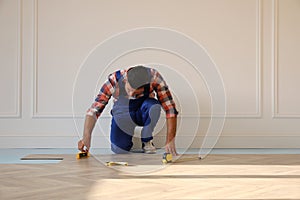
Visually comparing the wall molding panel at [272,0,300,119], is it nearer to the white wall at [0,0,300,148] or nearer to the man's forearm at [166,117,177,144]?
the white wall at [0,0,300,148]

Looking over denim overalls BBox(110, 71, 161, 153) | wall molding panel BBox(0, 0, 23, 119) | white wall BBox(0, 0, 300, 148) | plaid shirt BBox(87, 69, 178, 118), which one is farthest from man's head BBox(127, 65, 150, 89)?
wall molding panel BBox(0, 0, 23, 119)

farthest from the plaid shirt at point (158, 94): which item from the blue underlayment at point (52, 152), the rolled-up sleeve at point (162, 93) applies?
the blue underlayment at point (52, 152)

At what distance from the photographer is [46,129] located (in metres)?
3.54

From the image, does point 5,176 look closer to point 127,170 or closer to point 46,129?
point 127,170

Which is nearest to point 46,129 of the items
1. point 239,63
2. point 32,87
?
point 32,87

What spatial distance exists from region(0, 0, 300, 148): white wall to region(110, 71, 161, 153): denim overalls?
0.33 metres

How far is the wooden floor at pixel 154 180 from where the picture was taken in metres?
1.57

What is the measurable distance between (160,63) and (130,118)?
2.00 feet

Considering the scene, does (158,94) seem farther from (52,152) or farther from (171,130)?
(52,152)

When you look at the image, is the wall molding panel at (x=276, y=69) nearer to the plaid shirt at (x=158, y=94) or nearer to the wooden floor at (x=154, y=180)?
the wooden floor at (x=154, y=180)

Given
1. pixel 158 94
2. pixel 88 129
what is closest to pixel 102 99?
pixel 88 129

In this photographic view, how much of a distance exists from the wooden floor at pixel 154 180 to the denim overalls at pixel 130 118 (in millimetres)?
477

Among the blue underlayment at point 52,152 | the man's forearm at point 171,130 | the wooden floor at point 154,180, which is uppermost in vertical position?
the man's forearm at point 171,130

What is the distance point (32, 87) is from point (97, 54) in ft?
1.63
